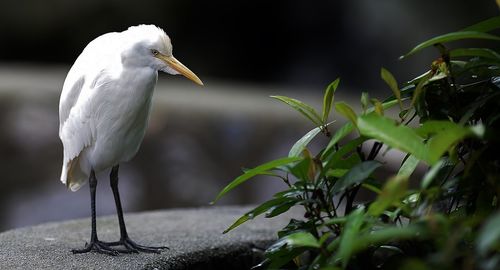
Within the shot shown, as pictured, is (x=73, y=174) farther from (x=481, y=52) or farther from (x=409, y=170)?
(x=481, y=52)

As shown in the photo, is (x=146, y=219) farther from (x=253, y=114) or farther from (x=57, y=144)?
(x=253, y=114)

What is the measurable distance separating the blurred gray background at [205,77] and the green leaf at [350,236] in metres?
3.33

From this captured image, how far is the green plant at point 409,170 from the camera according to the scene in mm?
1342

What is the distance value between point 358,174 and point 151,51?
910 mm

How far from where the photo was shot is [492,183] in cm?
137

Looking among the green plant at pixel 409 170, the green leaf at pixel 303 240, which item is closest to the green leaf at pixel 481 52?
the green plant at pixel 409 170

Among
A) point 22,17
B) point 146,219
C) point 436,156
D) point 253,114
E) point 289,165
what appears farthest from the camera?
point 22,17

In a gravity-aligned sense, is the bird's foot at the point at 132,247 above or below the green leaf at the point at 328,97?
below

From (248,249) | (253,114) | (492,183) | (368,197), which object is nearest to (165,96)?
(253,114)

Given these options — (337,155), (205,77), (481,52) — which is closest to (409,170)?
(337,155)

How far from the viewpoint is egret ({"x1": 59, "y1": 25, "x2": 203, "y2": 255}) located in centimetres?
221

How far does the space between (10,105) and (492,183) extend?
13.4 feet

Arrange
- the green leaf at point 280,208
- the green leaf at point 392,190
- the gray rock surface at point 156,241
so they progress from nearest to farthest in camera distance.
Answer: the green leaf at point 392,190
the green leaf at point 280,208
the gray rock surface at point 156,241

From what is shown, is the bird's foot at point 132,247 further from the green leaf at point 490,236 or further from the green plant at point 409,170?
the green leaf at point 490,236
